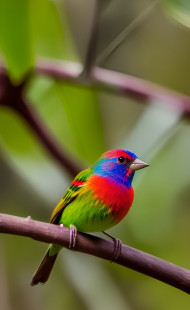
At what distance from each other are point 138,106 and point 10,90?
0.89 meters

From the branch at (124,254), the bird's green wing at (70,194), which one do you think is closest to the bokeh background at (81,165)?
the bird's green wing at (70,194)

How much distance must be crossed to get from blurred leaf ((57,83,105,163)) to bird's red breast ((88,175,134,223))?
0.92 feet

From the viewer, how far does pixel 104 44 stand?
2.26m

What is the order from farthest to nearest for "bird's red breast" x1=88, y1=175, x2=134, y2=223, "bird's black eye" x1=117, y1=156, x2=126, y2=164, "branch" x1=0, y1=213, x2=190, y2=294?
"bird's black eye" x1=117, y1=156, x2=126, y2=164 < "bird's red breast" x1=88, y1=175, x2=134, y2=223 < "branch" x1=0, y1=213, x2=190, y2=294

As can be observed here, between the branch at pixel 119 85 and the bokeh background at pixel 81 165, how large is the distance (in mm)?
29

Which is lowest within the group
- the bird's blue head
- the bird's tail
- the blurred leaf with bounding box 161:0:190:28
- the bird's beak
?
the bird's tail

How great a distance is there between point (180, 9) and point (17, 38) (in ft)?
1.58

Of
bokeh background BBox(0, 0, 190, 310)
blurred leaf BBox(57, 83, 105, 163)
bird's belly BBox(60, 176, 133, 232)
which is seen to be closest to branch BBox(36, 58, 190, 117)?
bokeh background BBox(0, 0, 190, 310)

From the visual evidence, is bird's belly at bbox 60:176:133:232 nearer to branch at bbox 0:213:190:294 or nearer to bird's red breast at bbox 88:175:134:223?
bird's red breast at bbox 88:175:134:223

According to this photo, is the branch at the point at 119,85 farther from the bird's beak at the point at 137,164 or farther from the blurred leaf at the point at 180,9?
the blurred leaf at the point at 180,9

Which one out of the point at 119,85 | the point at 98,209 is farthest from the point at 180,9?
the point at 98,209

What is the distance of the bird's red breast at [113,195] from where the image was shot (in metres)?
1.24

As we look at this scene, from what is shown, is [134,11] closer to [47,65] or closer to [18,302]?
[47,65]

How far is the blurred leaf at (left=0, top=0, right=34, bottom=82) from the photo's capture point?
1.35 m
